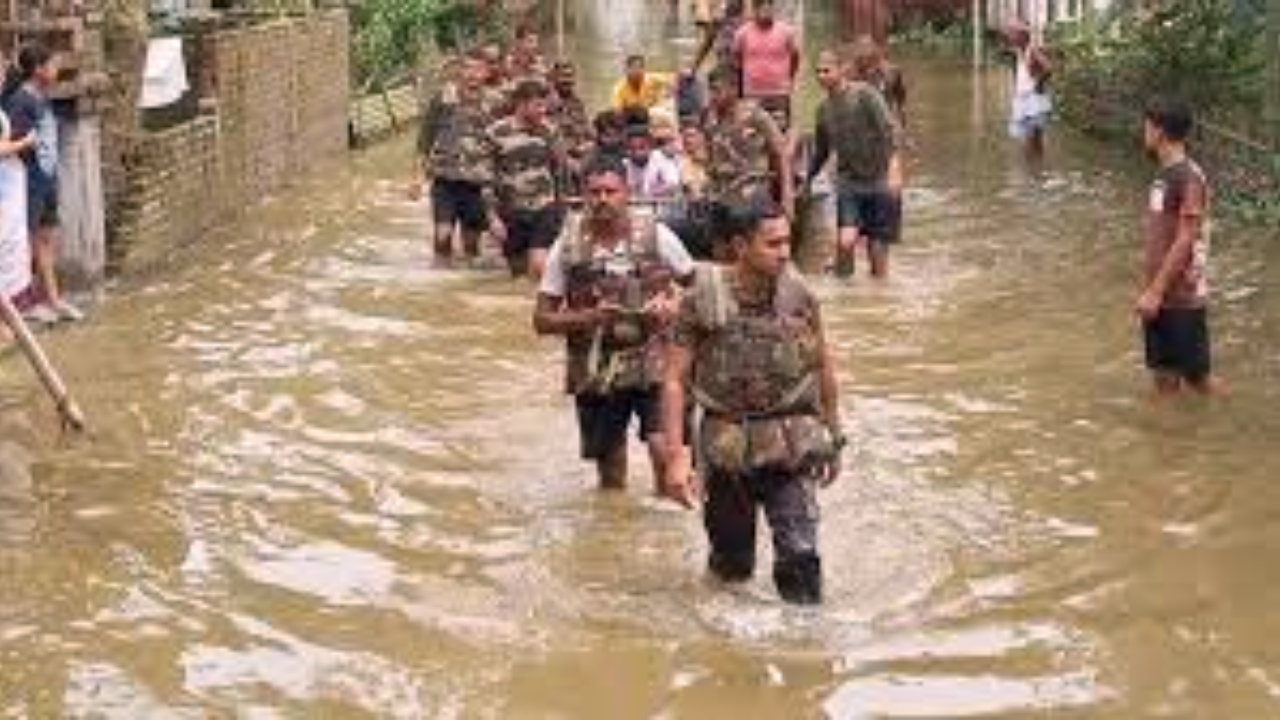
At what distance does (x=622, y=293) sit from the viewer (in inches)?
383

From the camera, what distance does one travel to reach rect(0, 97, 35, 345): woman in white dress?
1343cm

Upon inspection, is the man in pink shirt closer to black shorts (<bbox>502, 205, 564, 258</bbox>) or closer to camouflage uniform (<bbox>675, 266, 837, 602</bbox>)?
black shorts (<bbox>502, 205, 564, 258</bbox>)

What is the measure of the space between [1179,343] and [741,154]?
13.2 feet

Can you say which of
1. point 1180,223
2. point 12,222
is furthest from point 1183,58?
point 12,222

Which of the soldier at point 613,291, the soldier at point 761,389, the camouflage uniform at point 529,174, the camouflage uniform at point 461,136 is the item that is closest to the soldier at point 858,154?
the camouflage uniform at point 529,174

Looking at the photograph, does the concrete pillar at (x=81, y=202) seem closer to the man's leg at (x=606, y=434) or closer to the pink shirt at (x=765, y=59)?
the pink shirt at (x=765, y=59)

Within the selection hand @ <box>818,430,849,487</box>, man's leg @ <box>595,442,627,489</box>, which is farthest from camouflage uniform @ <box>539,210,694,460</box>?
hand @ <box>818,430,849,487</box>

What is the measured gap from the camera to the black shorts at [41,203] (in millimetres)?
14359

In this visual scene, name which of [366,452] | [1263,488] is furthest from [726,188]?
[1263,488]

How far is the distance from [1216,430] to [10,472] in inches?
227

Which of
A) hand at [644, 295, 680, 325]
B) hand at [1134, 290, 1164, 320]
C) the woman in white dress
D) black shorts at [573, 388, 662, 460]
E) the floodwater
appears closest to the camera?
the floodwater

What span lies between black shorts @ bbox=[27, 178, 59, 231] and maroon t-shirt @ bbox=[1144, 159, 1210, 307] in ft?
22.1

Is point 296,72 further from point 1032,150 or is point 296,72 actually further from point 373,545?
point 373,545

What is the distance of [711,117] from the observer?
51.4 ft
